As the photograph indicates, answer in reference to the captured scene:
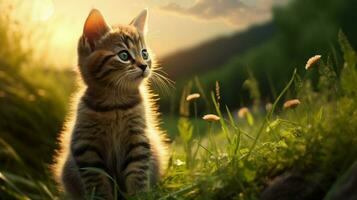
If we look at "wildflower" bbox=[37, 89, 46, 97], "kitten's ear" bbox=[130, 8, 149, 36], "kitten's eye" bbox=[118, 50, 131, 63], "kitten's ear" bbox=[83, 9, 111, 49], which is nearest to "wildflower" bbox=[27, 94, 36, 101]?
"wildflower" bbox=[37, 89, 46, 97]

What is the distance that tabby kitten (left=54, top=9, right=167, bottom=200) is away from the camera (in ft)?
10.7

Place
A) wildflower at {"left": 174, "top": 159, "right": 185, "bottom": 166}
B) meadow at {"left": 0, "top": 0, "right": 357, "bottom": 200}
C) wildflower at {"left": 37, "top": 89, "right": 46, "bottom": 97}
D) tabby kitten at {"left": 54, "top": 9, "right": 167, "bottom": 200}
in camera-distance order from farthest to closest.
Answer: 1. wildflower at {"left": 37, "top": 89, "right": 46, "bottom": 97}
2. wildflower at {"left": 174, "top": 159, "right": 185, "bottom": 166}
3. tabby kitten at {"left": 54, "top": 9, "right": 167, "bottom": 200}
4. meadow at {"left": 0, "top": 0, "right": 357, "bottom": 200}

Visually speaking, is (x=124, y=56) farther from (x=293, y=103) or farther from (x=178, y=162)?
(x=293, y=103)

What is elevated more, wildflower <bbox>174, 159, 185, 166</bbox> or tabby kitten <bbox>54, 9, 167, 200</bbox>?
tabby kitten <bbox>54, 9, 167, 200</bbox>

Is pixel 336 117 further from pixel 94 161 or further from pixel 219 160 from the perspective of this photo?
pixel 94 161

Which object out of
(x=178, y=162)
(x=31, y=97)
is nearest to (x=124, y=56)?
(x=178, y=162)

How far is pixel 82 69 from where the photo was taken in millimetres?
3465

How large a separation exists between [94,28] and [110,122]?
20.8 inches

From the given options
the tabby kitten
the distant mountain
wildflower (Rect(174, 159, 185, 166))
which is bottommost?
the distant mountain

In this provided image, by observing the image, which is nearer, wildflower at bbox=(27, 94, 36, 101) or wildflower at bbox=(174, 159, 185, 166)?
wildflower at bbox=(174, 159, 185, 166)

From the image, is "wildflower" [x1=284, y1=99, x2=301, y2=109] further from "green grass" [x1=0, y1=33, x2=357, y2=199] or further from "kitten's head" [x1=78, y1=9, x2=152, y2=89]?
"kitten's head" [x1=78, y1=9, x2=152, y2=89]

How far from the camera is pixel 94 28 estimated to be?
135 inches

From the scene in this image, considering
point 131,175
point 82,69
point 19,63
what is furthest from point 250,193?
point 19,63

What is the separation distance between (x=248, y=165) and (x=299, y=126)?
0.34 m
